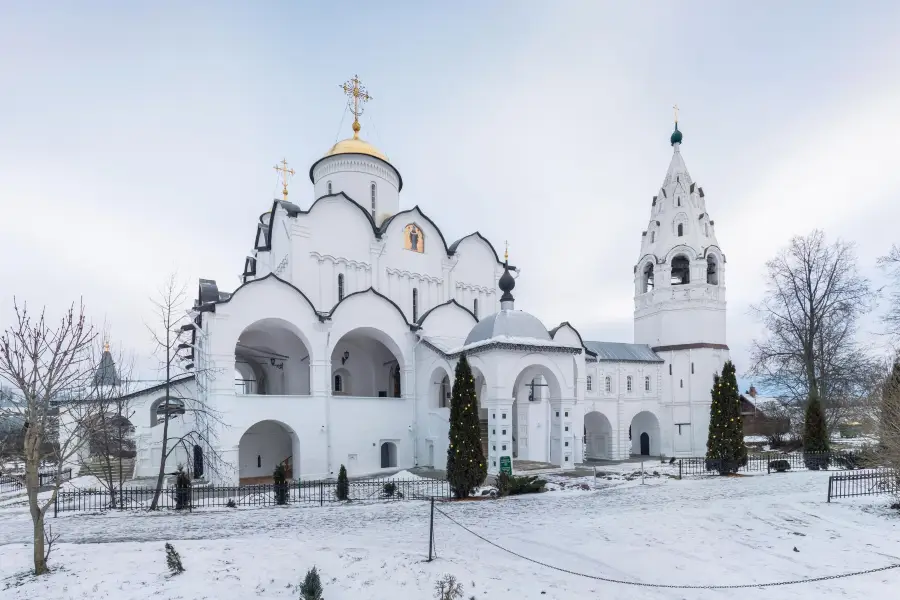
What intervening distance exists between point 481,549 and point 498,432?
29.0 ft

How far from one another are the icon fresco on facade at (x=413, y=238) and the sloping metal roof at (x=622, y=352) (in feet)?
33.7

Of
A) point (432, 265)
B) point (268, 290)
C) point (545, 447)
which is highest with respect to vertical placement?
point (432, 265)

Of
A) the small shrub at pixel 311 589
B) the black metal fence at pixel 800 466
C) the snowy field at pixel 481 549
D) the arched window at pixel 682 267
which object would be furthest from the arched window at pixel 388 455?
the arched window at pixel 682 267

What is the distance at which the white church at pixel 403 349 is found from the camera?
59.7ft

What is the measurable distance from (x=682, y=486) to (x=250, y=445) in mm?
16143

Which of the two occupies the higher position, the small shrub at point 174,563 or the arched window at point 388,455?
the small shrub at point 174,563

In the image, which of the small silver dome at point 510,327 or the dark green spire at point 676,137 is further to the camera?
the dark green spire at point 676,137

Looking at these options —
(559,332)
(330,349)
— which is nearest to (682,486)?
(559,332)

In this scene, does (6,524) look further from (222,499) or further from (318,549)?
(318,549)

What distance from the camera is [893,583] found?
6828 millimetres

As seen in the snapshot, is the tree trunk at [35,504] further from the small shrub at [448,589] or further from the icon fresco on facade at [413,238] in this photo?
the icon fresco on facade at [413,238]

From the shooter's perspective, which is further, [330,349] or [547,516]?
[330,349]

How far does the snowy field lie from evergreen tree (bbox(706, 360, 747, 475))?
480cm

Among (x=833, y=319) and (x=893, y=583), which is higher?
(x=833, y=319)
